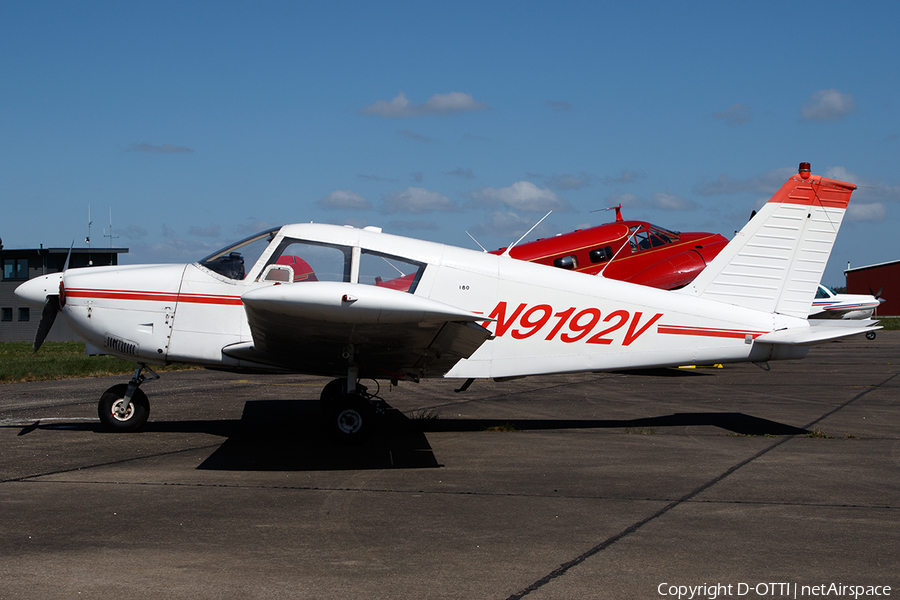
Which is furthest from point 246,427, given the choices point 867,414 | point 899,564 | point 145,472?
point 867,414

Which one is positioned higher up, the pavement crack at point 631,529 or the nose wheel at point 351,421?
the nose wheel at point 351,421

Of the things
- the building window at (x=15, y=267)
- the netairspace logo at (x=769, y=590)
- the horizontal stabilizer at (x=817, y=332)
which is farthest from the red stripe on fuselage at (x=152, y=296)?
the building window at (x=15, y=267)

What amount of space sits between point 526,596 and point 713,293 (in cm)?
584

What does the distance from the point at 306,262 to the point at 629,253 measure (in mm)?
8526

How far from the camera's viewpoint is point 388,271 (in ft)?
24.9

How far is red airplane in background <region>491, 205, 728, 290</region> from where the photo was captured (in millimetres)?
14133

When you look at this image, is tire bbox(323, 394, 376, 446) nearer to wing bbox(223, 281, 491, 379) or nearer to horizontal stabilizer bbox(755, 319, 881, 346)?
wing bbox(223, 281, 491, 379)

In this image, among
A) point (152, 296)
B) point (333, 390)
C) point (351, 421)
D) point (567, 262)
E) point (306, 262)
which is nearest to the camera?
point (351, 421)

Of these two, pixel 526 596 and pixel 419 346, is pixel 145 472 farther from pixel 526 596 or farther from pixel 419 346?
pixel 526 596

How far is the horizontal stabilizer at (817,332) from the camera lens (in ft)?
24.9

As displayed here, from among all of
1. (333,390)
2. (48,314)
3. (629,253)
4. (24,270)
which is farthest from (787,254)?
(24,270)

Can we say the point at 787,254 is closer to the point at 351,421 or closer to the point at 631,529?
the point at 631,529

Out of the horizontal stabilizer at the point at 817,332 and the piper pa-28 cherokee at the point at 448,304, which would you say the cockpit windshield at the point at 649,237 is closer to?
the piper pa-28 cherokee at the point at 448,304

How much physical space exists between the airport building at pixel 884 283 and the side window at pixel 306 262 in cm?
7928
